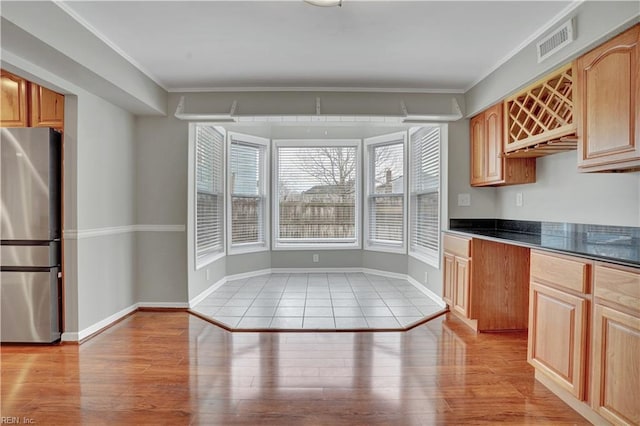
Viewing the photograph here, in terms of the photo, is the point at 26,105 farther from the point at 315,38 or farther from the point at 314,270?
the point at 314,270

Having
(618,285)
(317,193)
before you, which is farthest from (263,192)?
(618,285)

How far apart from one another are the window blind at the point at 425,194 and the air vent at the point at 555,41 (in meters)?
1.64

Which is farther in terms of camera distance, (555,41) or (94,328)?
(94,328)

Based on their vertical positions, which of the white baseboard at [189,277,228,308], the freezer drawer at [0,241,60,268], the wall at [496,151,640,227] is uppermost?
the wall at [496,151,640,227]

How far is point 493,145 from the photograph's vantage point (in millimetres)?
3521

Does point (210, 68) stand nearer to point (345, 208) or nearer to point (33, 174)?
point (33, 174)

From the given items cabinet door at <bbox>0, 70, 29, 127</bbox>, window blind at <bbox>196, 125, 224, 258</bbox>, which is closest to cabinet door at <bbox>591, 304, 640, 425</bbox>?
window blind at <bbox>196, 125, 224, 258</bbox>

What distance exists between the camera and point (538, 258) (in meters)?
2.32

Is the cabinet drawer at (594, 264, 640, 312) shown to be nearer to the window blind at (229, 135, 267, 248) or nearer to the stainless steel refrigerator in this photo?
the stainless steel refrigerator

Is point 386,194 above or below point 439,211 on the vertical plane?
above

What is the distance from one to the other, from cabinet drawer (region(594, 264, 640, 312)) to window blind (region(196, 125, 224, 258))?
3824 millimetres

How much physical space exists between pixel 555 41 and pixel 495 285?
2.04 m

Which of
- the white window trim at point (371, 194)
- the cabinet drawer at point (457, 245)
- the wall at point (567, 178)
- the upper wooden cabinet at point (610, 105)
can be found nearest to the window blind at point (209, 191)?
the white window trim at point (371, 194)

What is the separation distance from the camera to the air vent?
7.70 ft
